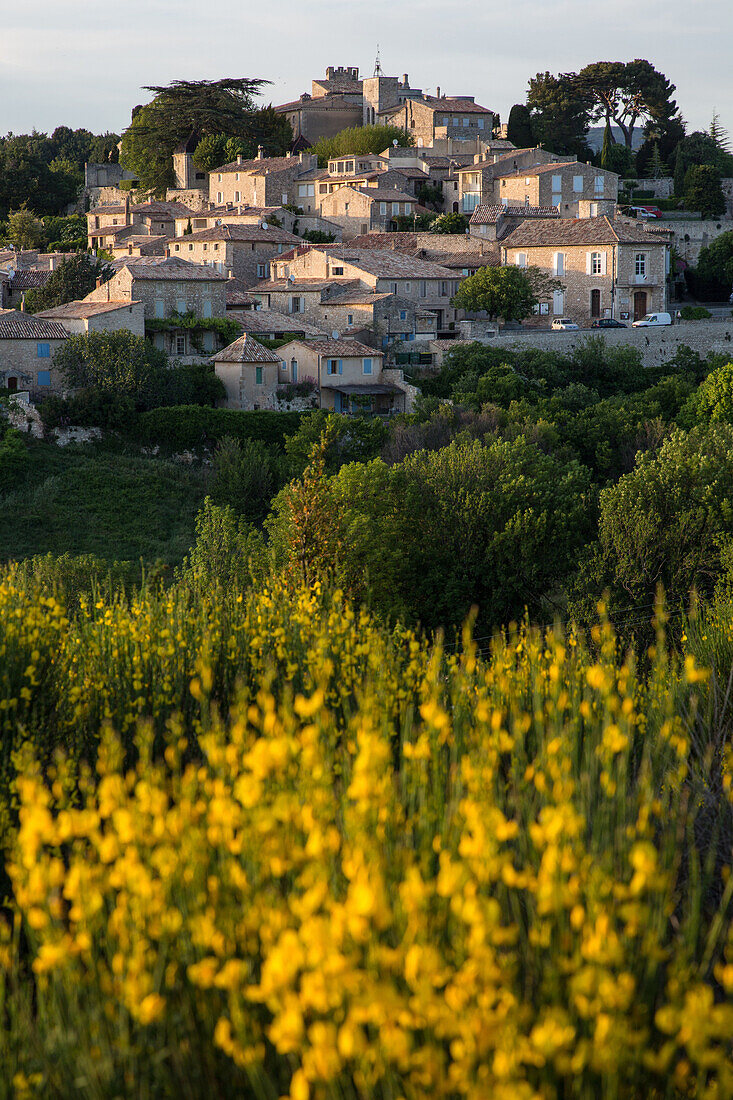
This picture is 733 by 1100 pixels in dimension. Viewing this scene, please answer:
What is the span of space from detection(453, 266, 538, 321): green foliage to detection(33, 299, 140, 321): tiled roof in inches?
662

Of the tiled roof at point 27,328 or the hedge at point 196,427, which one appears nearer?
the tiled roof at point 27,328

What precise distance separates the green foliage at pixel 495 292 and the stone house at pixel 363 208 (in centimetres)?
1281

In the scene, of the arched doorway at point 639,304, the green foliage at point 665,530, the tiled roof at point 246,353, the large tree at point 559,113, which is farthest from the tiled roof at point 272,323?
the large tree at point 559,113

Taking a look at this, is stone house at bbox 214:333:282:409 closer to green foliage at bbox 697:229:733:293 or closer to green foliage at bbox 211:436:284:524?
green foliage at bbox 211:436:284:524

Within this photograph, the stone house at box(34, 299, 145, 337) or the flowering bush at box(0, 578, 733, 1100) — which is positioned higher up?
the stone house at box(34, 299, 145, 337)

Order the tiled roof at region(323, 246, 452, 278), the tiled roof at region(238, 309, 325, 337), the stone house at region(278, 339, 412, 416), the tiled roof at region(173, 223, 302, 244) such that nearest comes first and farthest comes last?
the stone house at region(278, 339, 412, 416)
the tiled roof at region(238, 309, 325, 337)
the tiled roof at region(323, 246, 452, 278)
the tiled roof at region(173, 223, 302, 244)

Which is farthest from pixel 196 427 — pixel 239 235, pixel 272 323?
pixel 239 235

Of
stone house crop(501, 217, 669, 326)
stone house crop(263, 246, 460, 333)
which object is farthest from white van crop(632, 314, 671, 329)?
stone house crop(263, 246, 460, 333)

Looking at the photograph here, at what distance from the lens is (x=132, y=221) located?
68812 mm

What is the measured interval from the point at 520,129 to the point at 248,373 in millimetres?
46113

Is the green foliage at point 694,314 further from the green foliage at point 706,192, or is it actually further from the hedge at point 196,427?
the hedge at point 196,427

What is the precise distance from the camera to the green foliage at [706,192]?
72.4 meters

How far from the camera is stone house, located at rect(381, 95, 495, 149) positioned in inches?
3223

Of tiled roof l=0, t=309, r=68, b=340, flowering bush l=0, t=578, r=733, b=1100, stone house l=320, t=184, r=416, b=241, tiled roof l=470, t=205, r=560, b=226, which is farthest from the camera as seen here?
stone house l=320, t=184, r=416, b=241
